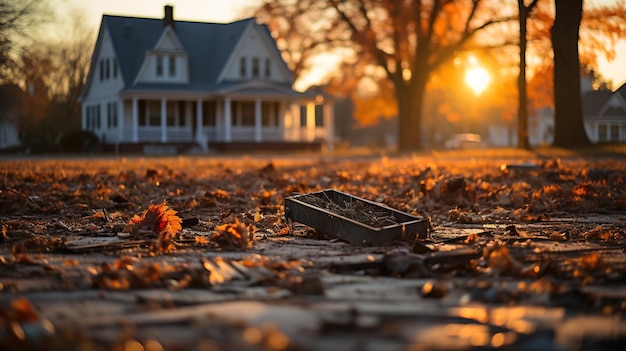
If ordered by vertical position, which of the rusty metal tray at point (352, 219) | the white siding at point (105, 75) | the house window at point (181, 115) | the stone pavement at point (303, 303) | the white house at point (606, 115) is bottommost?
the stone pavement at point (303, 303)

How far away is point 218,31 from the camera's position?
55.6m

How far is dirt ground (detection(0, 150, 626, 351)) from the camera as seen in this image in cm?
384

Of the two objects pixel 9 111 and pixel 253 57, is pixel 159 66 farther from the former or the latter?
pixel 9 111

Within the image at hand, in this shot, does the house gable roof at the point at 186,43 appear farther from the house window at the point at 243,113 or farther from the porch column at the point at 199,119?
the house window at the point at 243,113

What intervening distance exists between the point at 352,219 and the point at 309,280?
10.6 feet

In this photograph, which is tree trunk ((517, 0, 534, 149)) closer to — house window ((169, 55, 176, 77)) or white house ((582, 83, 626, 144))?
white house ((582, 83, 626, 144))

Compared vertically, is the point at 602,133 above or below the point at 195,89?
below

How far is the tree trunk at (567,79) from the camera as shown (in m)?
30.6

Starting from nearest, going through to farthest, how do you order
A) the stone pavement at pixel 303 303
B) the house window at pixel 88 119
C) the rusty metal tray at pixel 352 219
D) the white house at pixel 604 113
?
1. the stone pavement at pixel 303 303
2. the rusty metal tray at pixel 352 219
3. the white house at pixel 604 113
4. the house window at pixel 88 119

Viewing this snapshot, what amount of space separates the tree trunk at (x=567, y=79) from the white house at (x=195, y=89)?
21.2 metres

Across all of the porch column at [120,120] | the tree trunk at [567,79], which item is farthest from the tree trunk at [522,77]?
the porch column at [120,120]

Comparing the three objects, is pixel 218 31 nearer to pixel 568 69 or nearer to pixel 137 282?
pixel 568 69

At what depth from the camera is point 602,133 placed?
3262 cm

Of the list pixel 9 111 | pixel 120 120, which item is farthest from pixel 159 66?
pixel 9 111
